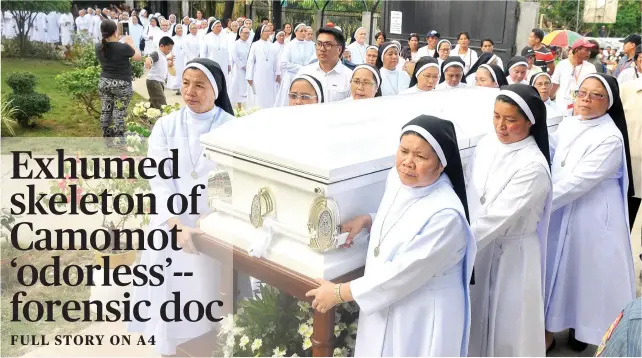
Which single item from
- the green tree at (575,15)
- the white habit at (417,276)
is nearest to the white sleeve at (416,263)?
the white habit at (417,276)

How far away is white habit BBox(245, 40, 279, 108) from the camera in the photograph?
10.1 meters

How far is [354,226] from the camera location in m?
2.23

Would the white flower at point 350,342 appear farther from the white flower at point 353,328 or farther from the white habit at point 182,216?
the white habit at point 182,216

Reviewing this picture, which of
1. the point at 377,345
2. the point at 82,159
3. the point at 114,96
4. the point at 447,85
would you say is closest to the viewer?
the point at 377,345

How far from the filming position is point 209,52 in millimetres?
12023

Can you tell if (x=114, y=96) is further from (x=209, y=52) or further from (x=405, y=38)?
(x=405, y=38)

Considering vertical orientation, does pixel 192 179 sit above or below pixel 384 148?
below

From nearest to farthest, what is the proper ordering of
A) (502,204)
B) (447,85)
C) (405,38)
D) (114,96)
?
1. (502,204)
2. (447,85)
3. (114,96)
4. (405,38)

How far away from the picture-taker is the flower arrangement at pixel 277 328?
250 centimetres

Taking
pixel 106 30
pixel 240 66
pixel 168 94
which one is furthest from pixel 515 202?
pixel 168 94

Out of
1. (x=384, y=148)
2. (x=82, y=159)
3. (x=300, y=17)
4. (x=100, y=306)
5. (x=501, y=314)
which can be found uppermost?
(x=300, y=17)

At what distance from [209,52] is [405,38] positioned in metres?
4.33

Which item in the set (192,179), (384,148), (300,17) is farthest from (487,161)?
(300,17)

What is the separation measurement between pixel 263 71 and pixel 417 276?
853cm
